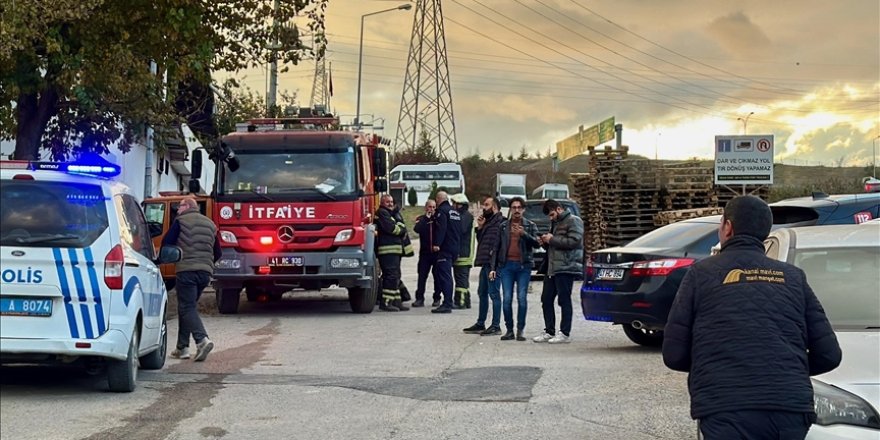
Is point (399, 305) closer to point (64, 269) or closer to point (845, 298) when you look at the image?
point (64, 269)

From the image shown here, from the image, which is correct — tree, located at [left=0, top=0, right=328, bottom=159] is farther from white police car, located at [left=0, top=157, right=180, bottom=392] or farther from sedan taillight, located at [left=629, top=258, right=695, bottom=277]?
sedan taillight, located at [left=629, top=258, right=695, bottom=277]

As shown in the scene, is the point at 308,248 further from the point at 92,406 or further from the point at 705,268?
the point at 705,268

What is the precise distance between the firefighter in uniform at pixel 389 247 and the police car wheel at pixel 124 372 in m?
8.79

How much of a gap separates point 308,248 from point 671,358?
39.7 ft

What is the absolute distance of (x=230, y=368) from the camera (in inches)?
414

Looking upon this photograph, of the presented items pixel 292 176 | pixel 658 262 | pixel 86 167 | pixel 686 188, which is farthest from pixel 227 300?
pixel 686 188

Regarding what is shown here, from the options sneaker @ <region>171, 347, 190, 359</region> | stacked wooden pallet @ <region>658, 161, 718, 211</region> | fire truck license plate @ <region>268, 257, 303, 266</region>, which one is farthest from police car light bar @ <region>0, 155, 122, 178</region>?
stacked wooden pallet @ <region>658, 161, 718, 211</region>

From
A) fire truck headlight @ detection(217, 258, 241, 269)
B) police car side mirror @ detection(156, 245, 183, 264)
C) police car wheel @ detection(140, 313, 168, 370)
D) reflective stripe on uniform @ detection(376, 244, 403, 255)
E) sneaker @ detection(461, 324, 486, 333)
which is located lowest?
sneaker @ detection(461, 324, 486, 333)

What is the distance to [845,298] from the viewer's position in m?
6.39

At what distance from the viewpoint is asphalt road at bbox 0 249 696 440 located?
7.55m

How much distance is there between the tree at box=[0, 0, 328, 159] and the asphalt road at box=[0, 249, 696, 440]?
4.06m

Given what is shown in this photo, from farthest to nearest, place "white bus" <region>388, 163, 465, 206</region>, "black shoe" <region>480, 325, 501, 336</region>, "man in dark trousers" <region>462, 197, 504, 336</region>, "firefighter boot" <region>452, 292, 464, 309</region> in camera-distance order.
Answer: "white bus" <region>388, 163, 465, 206</region>, "firefighter boot" <region>452, 292, 464, 309</region>, "black shoe" <region>480, 325, 501, 336</region>, "man in dark trousers" <region>462, 197, 504, 336</region>

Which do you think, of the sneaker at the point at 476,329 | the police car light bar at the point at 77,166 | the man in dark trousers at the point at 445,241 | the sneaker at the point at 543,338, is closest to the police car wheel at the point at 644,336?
the sneaker at the point at 543,338

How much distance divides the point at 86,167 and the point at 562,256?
5.85 meters
